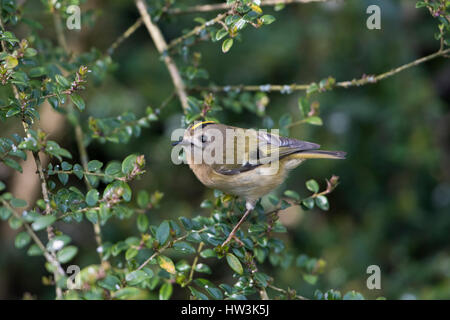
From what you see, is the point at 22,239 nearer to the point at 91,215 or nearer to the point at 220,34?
the point at 91,215

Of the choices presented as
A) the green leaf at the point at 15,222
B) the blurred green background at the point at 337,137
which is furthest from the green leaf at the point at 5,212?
the blurred green background at the point at 337,137

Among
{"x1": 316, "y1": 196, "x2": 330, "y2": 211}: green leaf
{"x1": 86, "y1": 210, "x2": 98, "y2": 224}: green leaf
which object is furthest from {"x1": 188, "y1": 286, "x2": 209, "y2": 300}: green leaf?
{"x1": 316, "y1": 196, "x2": 330, "y2": 211}: green leaf

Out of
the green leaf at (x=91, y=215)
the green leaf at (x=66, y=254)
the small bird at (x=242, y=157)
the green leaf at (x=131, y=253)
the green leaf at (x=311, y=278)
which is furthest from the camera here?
the small bird at (x=242, y=157)

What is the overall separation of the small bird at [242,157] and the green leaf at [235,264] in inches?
24.7

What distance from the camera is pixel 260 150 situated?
113 inches

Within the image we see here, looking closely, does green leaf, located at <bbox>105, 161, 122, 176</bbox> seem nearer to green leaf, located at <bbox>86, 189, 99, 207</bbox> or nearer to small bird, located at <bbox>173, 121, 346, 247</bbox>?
green leaf, located at <bbox>86, 189, 99, 207</bbox>

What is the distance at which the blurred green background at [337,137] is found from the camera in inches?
144

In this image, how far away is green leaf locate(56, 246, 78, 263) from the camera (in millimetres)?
1410

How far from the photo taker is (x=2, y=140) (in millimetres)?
1703

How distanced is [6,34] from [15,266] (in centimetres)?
270

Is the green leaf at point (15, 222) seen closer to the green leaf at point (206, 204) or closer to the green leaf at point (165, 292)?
the green leaf at point (165, 292)

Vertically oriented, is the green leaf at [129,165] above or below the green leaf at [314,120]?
below

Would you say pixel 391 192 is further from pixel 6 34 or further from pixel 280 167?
pixel 6 34
